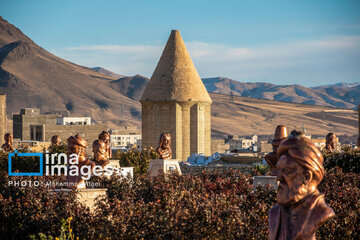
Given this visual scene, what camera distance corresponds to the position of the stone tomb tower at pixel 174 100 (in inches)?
1495

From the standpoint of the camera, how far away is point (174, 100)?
3784cm

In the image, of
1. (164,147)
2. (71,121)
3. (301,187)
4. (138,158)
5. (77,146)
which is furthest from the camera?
(71,121)

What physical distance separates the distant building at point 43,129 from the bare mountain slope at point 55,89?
7247cm

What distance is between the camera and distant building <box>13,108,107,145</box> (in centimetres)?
6656

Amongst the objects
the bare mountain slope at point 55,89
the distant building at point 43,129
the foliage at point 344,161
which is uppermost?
the bare mountain slope at point 55,89

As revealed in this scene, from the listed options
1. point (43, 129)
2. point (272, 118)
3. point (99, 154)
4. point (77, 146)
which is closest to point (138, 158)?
point (99, 154)

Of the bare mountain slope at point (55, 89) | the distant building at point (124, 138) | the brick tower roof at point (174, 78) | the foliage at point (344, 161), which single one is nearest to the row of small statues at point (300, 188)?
the foliage at point (344, 161)

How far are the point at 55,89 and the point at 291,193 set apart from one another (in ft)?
532

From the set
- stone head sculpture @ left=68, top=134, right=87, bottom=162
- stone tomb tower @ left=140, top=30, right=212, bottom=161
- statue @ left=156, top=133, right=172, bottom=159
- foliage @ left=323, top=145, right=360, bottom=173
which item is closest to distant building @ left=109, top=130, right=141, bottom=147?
stone tomb tower @ left=140, top=30, right=212, bottom=161

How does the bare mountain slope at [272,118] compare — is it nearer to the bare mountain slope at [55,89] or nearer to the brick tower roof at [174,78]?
the bare mountain slope at [55,89]

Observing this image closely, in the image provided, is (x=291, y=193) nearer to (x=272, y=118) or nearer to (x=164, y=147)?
(x=164, y=147)

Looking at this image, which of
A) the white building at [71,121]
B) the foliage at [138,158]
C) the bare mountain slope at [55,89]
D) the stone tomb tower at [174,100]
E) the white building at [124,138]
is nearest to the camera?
the foliage at [138,158]

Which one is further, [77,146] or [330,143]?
[330,143]

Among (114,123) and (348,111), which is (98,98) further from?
(348,111)
